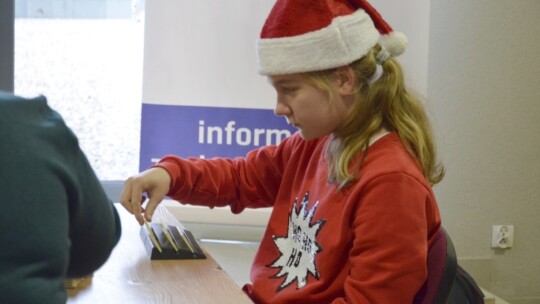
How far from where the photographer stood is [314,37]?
1.38 meters

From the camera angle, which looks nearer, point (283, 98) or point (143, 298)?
point (143, 298)

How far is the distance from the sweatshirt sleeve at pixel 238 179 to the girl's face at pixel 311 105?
227mm

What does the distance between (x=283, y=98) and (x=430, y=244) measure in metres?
0.37

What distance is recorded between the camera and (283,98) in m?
1.45

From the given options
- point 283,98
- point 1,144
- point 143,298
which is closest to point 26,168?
point 1,144

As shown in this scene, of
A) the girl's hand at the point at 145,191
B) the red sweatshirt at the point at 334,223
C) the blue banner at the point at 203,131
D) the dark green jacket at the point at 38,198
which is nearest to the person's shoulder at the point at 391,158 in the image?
the red sweatshirt at the point at 334,223

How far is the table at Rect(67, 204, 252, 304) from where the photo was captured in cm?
118

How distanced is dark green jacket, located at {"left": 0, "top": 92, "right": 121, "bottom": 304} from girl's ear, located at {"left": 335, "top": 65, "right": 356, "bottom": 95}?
2.42 feet

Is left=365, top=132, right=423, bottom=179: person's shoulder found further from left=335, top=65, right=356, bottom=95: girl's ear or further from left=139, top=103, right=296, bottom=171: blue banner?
left=139, top=103, right=296, bottom=171: blue banner

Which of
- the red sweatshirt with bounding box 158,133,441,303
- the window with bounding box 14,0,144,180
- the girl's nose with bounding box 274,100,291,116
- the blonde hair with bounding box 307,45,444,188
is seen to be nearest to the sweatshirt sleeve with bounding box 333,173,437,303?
the red sweatshirt with bounding box 158,133,441,303

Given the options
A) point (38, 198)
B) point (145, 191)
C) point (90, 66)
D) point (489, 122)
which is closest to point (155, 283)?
point (145, 191)

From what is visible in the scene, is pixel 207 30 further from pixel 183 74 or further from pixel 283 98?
pixel 283 98

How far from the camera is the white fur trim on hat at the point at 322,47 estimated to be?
1.38 m

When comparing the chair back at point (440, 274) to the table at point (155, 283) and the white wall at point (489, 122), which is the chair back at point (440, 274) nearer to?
the table at point (155, 283)
